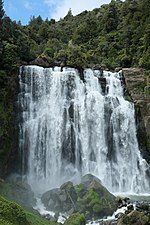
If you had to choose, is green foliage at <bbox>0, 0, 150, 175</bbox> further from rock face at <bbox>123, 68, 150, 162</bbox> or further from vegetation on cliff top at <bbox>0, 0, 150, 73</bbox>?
rock face at <bbox>123, 68, 150, 162</bbox>

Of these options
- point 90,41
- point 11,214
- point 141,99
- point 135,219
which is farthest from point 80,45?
point 11,214

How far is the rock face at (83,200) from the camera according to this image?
21.6 metres

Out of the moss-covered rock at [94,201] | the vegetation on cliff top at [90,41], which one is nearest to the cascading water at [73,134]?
the vegetation on cliff top at [90,41]

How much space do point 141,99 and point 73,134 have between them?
8831mm

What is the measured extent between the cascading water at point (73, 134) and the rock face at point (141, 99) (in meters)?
0.76

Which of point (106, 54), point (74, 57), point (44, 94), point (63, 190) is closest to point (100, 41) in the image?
point (106, 54)

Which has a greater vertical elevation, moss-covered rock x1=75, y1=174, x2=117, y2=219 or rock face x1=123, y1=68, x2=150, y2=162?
rock face x1=123, y1=68, x2=150, y2=162

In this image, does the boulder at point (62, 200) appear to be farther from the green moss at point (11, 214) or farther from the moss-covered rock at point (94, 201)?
the green moss at point (11, 214)

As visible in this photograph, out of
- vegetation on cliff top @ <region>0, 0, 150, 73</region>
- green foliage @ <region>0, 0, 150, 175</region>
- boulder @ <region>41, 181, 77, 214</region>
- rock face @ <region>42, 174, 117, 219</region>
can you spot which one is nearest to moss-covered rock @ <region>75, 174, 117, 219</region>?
rock face @ <region>42, 174, 117, 219</region>

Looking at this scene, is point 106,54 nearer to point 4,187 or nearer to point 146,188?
point 146,188

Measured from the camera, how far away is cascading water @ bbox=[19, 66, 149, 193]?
3033 cm

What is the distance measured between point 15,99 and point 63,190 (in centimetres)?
1137

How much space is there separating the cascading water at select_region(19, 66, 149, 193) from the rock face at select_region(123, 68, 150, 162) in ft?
2.48

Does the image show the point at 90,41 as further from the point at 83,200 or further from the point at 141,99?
the point at 83,200
